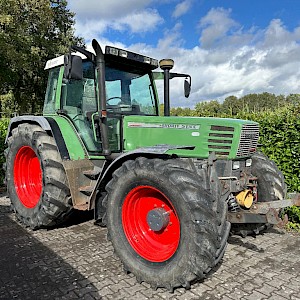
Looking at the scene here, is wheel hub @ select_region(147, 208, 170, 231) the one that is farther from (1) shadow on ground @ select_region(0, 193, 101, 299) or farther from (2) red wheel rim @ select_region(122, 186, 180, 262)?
(1) shadow on ground @ select_region(0, 193, 101, 299)

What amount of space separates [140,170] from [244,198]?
1277 millimetres

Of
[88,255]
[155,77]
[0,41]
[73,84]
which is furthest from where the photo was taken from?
[0,41]

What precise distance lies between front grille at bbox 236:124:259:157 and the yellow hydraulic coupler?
432 millimetres

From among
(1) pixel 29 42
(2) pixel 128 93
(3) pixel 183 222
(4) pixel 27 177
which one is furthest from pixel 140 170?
(1) pixel 29 42

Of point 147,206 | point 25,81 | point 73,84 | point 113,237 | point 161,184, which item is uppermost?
point 25,81

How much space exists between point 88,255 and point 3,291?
1039 millimetres

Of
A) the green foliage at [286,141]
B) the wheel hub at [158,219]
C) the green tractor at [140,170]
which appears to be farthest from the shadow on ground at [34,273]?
the green foliage at [286,141]

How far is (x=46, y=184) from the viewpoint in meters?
4.36

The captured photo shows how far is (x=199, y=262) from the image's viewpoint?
112 inches

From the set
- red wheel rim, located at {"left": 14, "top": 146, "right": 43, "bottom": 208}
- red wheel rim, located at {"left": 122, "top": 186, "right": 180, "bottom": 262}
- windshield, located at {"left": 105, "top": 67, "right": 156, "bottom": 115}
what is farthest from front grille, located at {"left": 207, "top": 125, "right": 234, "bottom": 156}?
red wheel rim, located at {"left": 14, "top": 146, "right": 43, "bottom": 208}

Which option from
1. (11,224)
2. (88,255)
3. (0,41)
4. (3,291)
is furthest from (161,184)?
(0,41)

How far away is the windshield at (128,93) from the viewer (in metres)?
4.34

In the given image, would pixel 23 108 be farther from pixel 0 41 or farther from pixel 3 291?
pixel 3 291

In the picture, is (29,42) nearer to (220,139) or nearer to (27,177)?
(27,177)
